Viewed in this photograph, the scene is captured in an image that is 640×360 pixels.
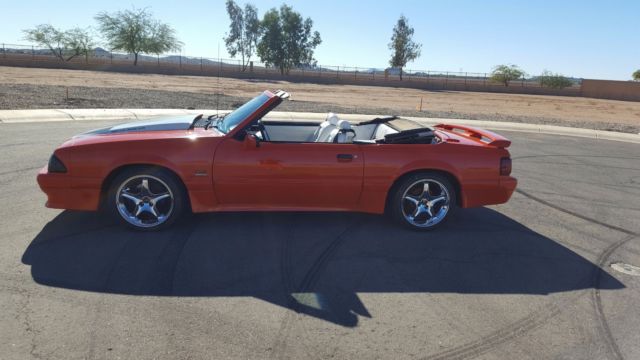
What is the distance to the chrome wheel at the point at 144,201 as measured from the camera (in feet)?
15.4

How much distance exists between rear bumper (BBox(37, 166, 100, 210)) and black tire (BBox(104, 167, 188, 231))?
0.16 metres

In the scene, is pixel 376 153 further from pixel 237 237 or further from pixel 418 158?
pixel 237 237

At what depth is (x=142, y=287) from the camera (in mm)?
3664

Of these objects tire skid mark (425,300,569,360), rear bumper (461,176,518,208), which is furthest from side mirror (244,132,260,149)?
tire skid mark (425,300,569,360)

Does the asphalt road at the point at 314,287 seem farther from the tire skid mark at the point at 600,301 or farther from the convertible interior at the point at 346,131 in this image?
the convertible interior at the point at 346,131

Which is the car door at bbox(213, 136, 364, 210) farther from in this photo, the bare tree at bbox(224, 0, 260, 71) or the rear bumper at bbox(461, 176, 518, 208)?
the bare tree at bbox(224, 0, 260, 71)

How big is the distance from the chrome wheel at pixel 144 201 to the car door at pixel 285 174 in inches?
21.4

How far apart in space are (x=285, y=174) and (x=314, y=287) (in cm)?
137

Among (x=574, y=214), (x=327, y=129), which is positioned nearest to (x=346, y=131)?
(x=327, y=129)

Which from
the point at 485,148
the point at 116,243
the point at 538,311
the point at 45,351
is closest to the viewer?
the point at 45,351

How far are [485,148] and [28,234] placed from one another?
15.9 ft

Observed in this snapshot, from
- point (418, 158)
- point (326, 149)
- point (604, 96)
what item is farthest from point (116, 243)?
point (604, 96)

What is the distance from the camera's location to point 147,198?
15.5ft

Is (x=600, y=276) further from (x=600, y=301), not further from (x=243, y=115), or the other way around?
(x=243, y=115)
